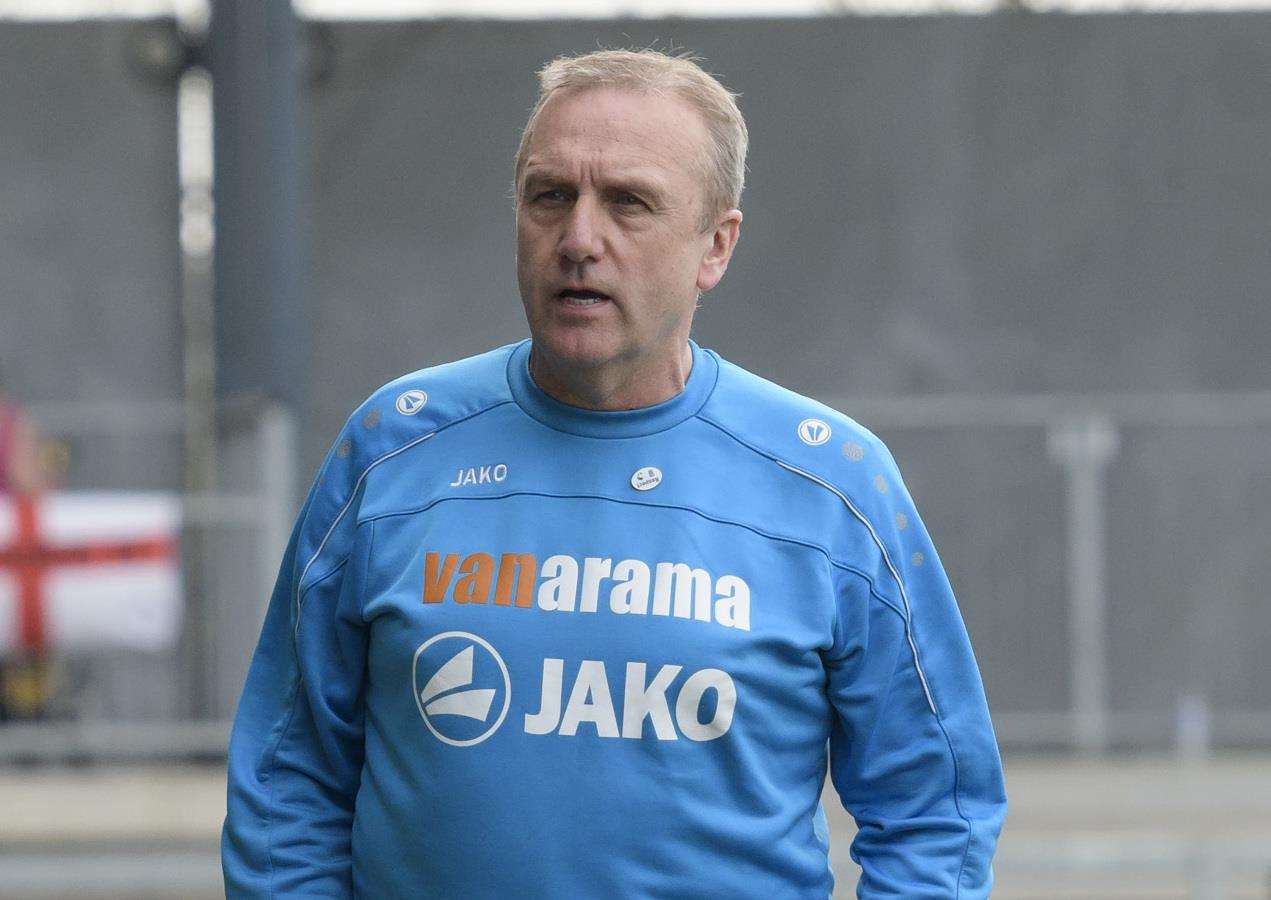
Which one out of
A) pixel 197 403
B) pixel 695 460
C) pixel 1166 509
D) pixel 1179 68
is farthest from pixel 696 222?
pixel 1179 68

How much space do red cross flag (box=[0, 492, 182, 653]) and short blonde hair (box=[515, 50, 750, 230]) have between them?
7065 millimetres

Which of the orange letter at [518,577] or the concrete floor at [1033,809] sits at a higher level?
the concrete floor at [1033,809]

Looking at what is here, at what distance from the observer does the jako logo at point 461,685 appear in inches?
93.9

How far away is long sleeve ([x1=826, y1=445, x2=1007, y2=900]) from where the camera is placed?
249cm

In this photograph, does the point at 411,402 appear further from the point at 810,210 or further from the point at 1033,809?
the point at 810,210

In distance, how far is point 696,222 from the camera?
2.49 metres

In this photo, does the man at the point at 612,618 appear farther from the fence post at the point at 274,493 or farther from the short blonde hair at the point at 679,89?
the fence post at the point at 274,493

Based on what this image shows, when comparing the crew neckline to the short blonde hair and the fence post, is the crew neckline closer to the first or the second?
the short blonde hair

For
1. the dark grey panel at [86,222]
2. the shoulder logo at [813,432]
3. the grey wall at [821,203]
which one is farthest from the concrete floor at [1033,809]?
the shoulder logo at [813,432]

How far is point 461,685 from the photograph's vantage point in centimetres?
239

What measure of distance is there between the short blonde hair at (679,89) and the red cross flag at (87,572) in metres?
7.07

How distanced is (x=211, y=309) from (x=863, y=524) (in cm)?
927

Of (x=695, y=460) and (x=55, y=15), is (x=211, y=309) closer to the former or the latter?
(x=55, y=15)

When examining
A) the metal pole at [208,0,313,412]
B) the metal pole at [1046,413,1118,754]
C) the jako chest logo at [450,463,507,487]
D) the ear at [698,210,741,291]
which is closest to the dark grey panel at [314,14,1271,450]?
the metal pole at [1046,413,1118,754]
